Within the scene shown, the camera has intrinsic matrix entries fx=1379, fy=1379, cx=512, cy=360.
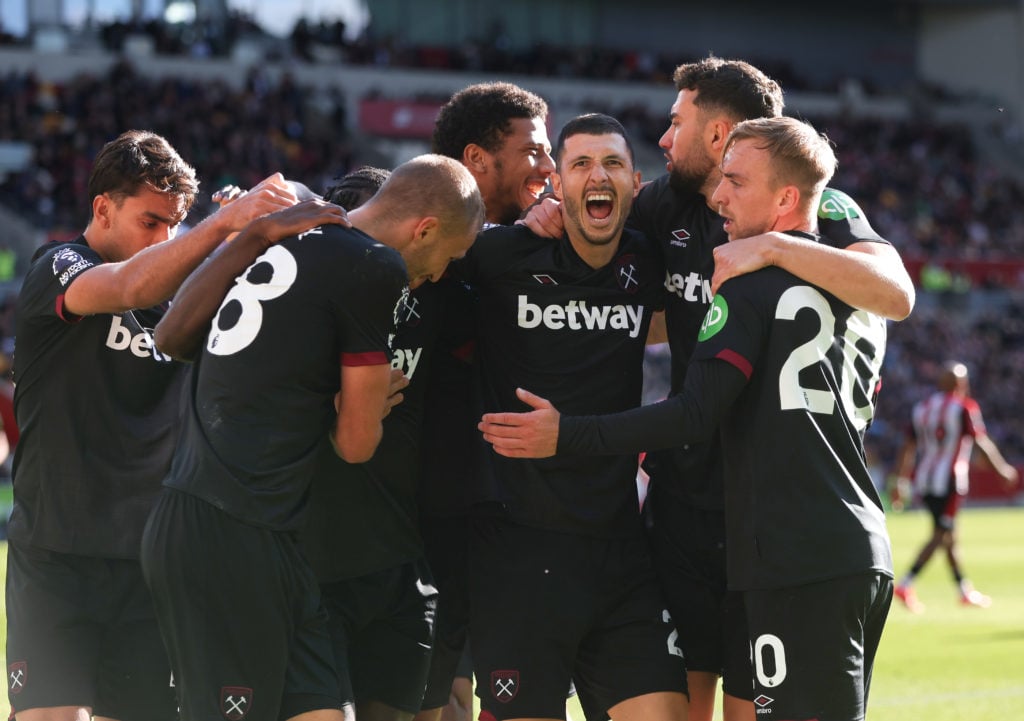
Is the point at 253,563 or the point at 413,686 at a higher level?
the point at 253,563

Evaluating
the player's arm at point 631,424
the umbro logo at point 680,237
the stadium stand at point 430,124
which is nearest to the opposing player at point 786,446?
the player's arm at point 631,424

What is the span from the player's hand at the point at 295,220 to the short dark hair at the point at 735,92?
1659 mm

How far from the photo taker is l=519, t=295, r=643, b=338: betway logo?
496cm

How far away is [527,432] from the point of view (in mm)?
4289

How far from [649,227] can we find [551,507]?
1.16 meters

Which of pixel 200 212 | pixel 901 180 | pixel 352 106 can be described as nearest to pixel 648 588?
pixel 200 212

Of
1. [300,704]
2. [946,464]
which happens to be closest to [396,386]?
[300,704]

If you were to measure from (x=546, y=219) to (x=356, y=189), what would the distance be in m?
0.70

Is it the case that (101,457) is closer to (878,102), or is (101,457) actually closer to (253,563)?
(253,563)

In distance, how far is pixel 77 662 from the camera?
483 centimetres

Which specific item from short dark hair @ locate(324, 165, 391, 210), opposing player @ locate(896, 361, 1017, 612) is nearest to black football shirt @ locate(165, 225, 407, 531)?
short dark hair @ locate(324, 165, 391, 210)

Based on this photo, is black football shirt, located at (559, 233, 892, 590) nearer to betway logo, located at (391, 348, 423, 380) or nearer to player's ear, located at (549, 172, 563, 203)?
betway logo, located at (391, 348, 423, 380)

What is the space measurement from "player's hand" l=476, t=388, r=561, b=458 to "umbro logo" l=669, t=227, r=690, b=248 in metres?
1.10

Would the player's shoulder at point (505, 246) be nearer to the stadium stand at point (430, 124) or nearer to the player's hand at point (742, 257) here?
the player's hand at point (742, 257)
